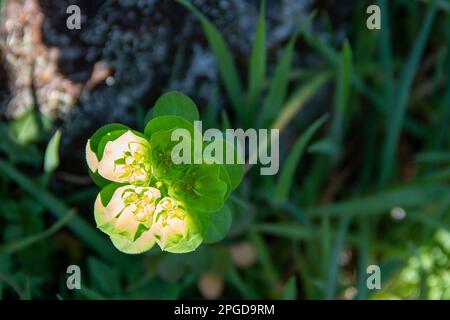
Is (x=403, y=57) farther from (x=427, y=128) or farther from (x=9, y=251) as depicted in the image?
(x=9, y=251)

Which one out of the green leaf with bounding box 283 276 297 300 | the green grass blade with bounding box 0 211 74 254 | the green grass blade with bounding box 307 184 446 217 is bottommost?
the green leaf with bounding box 283 276 297 300

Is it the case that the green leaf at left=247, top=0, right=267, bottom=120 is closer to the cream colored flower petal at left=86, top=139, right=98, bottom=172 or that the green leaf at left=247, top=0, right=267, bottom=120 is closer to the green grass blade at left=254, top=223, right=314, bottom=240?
the green grass blade at left=254, top=223, right=314, bottom=240

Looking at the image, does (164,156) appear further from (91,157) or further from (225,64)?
(225,64)

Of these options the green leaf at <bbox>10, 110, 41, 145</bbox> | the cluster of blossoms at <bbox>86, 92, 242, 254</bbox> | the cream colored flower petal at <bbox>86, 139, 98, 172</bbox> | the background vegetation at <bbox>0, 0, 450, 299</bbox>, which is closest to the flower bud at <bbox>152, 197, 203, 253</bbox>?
the cluster of blossoms at <bbox>86, 92, 242, 254</bbox>

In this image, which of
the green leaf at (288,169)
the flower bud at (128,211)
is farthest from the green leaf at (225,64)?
the flower bud at (128,211)

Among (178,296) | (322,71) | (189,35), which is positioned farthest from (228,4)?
(178,296)

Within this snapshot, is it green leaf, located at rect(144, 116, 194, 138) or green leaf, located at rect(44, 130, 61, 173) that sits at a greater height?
green leaf, located at rect(44, 130, 61, 173)

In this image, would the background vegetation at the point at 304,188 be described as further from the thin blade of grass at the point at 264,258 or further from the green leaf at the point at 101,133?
the green leaf at the point at 101,133

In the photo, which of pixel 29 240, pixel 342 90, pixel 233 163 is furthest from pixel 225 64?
pixel 29 240
